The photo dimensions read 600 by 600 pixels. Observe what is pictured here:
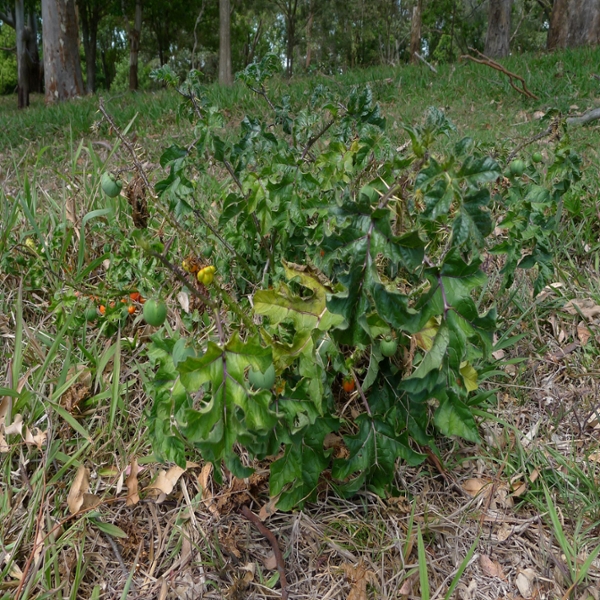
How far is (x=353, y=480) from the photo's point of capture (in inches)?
55.4

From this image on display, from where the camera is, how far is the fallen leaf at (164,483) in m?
1.50

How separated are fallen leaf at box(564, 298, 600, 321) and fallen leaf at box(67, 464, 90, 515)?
5.74ft

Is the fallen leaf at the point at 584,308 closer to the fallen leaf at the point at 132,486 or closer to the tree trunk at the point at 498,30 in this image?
the fallen leaf at the point at 132,486

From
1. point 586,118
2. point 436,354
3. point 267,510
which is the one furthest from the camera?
point 586,118

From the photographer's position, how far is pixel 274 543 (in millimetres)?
1368

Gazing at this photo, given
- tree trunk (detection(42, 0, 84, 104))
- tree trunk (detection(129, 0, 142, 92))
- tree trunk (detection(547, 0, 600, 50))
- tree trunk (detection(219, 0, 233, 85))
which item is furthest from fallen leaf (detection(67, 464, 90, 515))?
tree trunk (detection(129, 0, 142, 92))

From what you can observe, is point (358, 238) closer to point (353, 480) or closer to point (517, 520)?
point (353, 480)

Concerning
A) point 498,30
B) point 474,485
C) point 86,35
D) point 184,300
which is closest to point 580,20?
point 498,30

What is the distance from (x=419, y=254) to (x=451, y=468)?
857 mm

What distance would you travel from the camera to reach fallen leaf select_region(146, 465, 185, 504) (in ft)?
4.91

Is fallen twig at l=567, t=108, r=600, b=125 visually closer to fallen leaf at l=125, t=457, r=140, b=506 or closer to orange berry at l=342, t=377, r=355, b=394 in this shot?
orange berry at l=342, t=377, r=355, b=394

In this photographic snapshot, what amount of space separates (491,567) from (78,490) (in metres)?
1.14

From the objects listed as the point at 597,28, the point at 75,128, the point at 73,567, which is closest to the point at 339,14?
the point at 597,28

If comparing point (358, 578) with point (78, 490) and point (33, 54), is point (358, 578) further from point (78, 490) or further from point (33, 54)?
point (33, 54)
